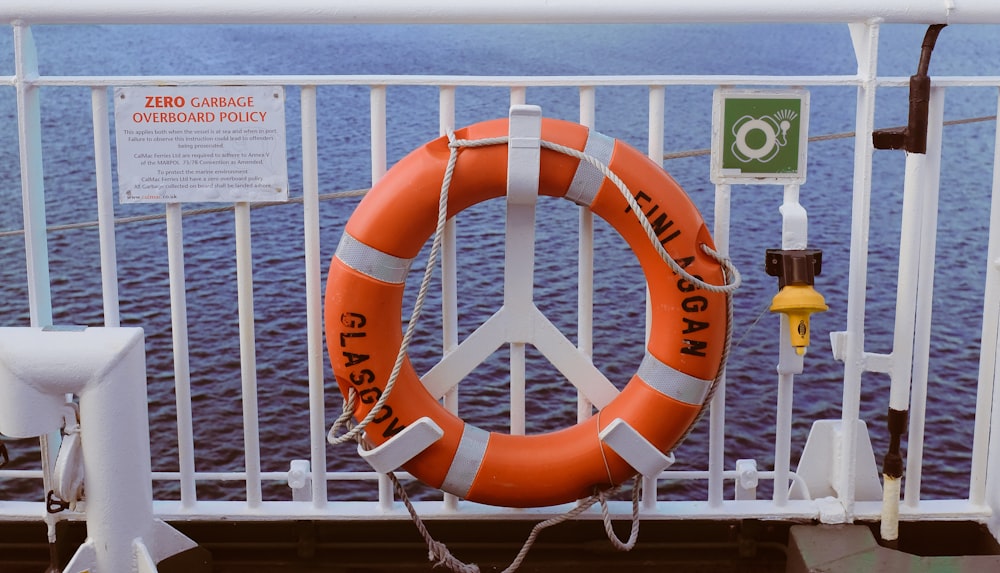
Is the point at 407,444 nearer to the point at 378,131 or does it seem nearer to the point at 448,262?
the point at 448,262

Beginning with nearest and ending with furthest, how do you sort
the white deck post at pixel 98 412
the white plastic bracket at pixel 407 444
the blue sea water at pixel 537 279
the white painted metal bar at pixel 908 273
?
the white deck post at pixel 98 412, the white plastic bracket at pixel 407 444, the white painted metal bar at pixel 908 273, the blue sea water at pixel 537 279

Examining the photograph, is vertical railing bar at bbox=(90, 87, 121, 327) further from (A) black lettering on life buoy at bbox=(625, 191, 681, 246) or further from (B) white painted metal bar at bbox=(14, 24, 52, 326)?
(A) black lettering on life buoy at bbox=(625, 191, 681, 246)

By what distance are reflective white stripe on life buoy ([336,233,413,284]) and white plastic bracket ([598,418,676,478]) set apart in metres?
0.50

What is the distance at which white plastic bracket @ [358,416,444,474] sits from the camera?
2.11m

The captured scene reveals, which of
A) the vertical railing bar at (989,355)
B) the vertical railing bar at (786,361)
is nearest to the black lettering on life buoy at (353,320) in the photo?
the vertical railing bar at (786,361)

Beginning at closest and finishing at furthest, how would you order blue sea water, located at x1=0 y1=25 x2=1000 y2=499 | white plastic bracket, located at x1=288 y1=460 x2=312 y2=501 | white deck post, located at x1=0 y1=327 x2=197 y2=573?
white deck post, located at x1=0 y1=327 x2=197 y2=573 → white plastic bracket, located at x1=288 y1=460 x2=312 y2=501 → blue sea water, located at x1=0 y1=25 x2=1000 y2=499

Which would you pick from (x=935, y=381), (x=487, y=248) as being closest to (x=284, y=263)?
(x=487, y=248)

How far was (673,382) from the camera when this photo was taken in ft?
6.97

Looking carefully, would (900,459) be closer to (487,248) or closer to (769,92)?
(769,92)

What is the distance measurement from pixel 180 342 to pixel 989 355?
5.46 ft

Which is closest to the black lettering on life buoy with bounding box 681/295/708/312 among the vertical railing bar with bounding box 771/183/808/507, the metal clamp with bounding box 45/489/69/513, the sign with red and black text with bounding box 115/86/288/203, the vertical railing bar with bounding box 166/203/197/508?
the vertical railing bar with bounding box 771/183/808/507

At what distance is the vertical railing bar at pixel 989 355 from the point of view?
2250mm

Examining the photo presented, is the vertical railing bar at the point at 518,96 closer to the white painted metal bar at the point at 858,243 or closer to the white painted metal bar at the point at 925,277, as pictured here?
the white painted metal bar at the point at 858,243

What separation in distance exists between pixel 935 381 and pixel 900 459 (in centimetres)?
311
